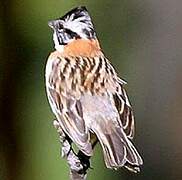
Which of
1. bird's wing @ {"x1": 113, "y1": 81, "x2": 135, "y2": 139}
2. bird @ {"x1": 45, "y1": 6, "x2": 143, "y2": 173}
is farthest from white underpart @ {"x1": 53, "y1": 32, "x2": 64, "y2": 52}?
bird's wing @ {"x1": 113, "y1": 81, "x2": 135, "y2": 139}

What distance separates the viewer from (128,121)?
2.85 ft

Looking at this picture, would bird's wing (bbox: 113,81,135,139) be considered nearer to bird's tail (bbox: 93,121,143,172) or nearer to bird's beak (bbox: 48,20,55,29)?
bird's tail (bbox: 93,121,143,172)

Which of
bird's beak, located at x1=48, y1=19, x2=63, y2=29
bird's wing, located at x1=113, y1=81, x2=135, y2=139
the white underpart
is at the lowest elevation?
bird's wing, located at x1=113, y1=81, x2=135, y2=139

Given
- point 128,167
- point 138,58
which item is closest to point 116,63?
point 138,58

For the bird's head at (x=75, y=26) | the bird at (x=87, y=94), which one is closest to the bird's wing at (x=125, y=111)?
the bird at (x=87, y=94)

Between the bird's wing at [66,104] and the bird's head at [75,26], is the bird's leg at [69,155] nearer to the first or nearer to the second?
the bird's wing at [66,104]

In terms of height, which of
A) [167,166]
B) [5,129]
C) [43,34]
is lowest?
[167,166]

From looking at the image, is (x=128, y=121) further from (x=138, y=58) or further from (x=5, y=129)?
(x=5, y=129)

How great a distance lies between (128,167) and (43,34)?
0.26m

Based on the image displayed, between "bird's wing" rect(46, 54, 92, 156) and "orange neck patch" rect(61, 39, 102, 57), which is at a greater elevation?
"orange neck patch" rect(61, 39, 102, 57)

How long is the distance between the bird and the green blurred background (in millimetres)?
13

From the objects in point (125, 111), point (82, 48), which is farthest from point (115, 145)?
point (82, 48)

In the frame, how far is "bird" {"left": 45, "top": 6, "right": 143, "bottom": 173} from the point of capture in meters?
0.86

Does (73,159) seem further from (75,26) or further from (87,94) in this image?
(75,26)
